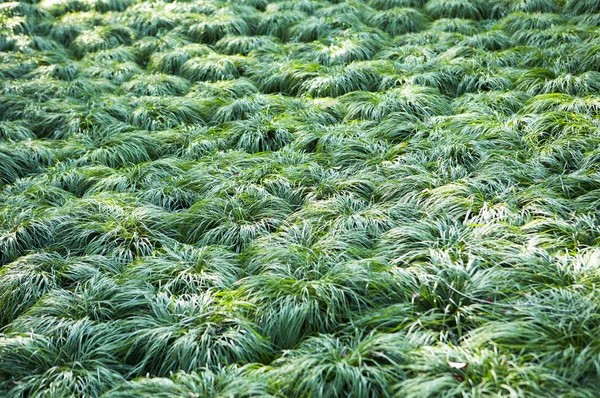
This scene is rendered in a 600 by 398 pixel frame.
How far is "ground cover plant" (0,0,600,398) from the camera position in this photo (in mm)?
3137

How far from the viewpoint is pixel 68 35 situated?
8906 millimetres

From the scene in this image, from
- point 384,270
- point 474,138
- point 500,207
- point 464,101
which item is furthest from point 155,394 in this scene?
point 464,101

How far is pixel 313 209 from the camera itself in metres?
4.56

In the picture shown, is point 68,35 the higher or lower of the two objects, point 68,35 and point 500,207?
the lower

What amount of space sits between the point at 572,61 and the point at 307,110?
2.72 meters

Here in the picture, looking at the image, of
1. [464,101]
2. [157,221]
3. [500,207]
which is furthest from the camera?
[464,101]

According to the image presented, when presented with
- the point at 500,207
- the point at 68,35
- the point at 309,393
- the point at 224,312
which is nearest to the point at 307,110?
the point at 500,207

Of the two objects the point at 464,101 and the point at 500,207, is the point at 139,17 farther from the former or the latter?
the point at 500,207

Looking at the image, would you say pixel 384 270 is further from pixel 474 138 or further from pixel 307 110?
pixel 307 110

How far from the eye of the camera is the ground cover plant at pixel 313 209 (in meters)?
3.14

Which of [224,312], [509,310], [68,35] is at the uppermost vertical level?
[509,310]

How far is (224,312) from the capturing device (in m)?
3.55

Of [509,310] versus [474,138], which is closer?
[509,310]

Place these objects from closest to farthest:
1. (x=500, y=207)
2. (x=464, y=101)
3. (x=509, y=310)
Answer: (x=509, y=310)
(x=500, y=207)
(x=464, y=101)
